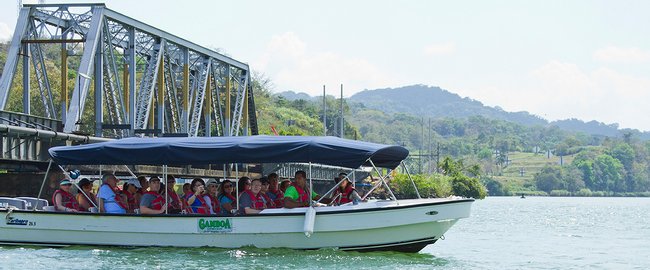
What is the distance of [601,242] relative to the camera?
41188 millimetres

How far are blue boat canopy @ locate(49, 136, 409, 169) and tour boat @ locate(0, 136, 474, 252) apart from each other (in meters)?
0.02

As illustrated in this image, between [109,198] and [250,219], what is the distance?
11.5ft

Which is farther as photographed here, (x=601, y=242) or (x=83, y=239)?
(x=601, y=242)

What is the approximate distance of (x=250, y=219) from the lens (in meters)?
25.2

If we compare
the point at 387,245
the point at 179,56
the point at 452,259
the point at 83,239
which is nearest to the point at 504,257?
the point at 452,259

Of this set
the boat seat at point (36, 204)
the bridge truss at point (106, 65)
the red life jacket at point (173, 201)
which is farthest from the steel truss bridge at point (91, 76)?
the red life jacket at point (173, 201)

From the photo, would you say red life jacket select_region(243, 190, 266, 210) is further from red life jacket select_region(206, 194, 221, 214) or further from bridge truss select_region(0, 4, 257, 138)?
bridge truss select_region(0, 4, 257, 138)

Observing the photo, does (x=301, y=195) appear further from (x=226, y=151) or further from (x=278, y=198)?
(x=226, y=151)

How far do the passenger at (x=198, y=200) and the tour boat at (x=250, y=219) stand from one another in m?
0.72

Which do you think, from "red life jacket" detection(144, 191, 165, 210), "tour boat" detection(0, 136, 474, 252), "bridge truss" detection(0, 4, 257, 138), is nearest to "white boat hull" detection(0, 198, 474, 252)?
"tour boat" detection(0, 136, 474, 252)

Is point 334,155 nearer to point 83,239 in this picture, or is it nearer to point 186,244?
point 186,244

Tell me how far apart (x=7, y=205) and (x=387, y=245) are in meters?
9.11

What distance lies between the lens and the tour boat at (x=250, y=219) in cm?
2486

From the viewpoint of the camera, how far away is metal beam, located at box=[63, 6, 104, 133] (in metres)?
47.6
